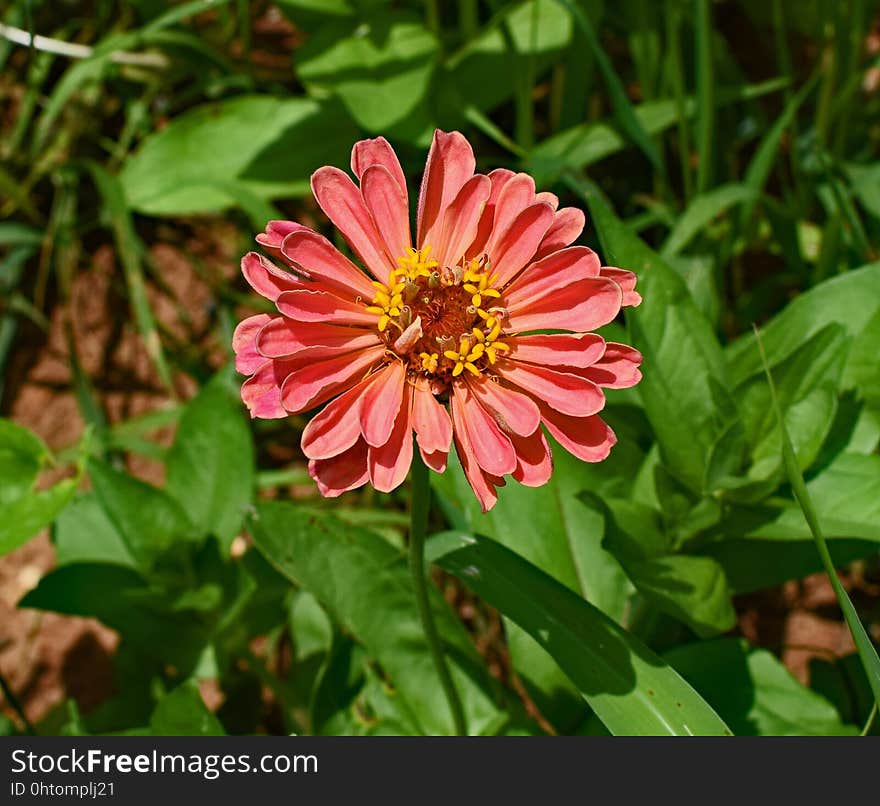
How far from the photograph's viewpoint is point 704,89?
8.50 feet

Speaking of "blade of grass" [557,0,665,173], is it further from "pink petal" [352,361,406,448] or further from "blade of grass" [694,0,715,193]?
"pink petal" [352,361,406,448]

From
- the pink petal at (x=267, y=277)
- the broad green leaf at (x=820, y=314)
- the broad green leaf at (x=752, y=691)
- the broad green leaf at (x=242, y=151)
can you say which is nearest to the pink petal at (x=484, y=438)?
the pink petal at (x=267, y=277)

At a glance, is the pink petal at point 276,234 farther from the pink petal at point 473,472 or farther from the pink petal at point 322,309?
the pink petal at point 473,472

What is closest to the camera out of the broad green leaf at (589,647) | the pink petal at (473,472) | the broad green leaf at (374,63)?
the pink petal at (473,472)

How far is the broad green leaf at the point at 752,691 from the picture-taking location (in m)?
2.13

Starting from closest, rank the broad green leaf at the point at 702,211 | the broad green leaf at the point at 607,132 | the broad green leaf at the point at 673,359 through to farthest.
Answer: the broad green leaf at the point at 673,359, the broad green leaf at the point at 702,211, the broad green leaf at the point at 607,132

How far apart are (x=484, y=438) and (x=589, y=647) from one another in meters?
0.54

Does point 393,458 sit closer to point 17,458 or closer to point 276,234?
point 276,234

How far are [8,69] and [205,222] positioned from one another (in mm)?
933

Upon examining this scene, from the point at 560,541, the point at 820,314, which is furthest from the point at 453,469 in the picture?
the point at 820,314

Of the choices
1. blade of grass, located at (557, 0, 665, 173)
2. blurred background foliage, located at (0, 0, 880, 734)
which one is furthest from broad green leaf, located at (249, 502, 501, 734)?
blade of grass, located at (557, 0, 665, 173)

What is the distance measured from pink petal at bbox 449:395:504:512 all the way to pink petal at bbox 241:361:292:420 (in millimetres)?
277

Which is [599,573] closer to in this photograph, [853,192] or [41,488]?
[853,192]

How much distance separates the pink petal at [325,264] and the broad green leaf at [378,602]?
0.66 metres
